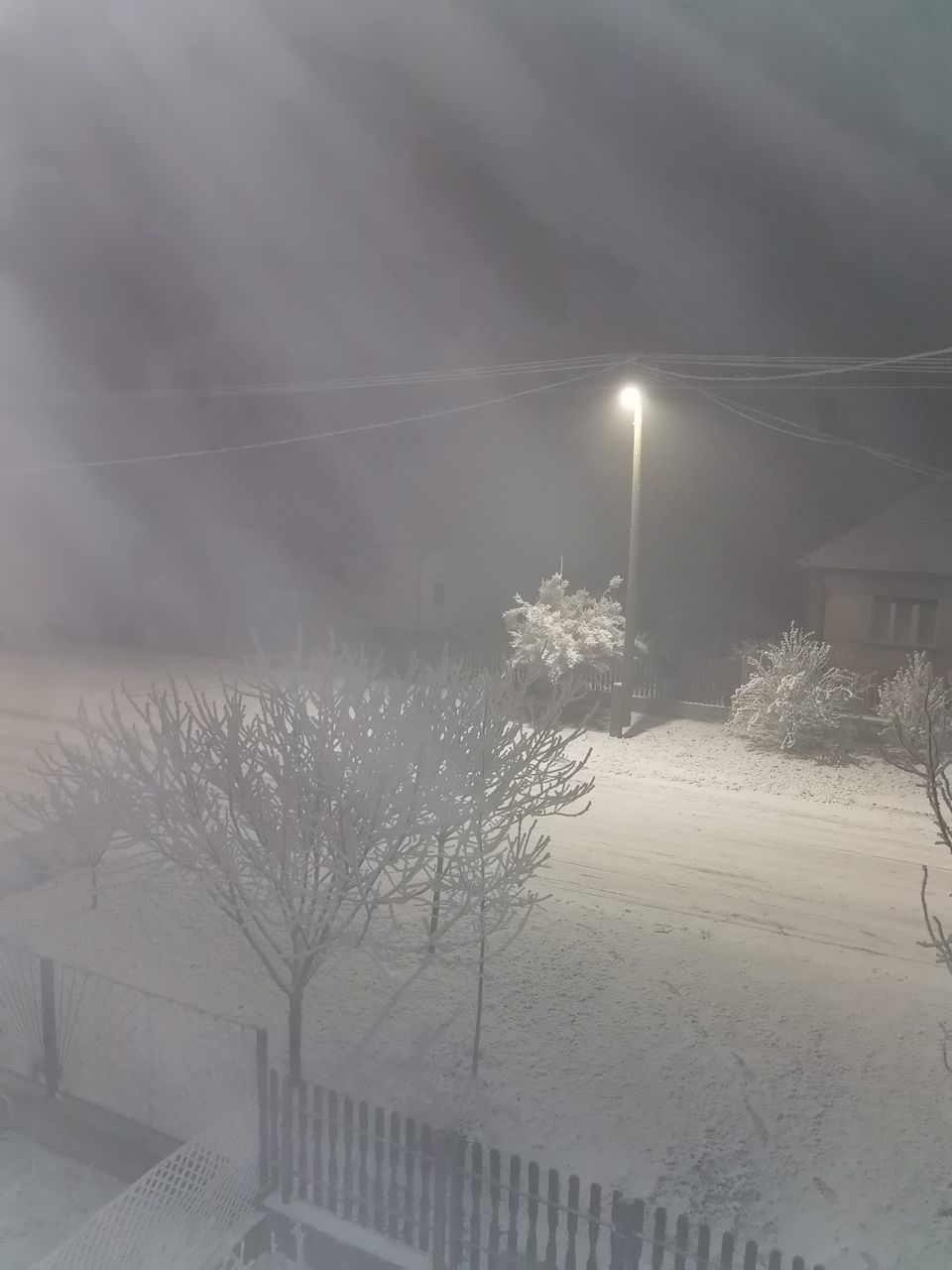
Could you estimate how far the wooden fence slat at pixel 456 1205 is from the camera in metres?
5.51

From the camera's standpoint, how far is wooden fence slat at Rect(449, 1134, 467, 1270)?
5.51 m

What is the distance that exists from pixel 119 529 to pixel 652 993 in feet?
113

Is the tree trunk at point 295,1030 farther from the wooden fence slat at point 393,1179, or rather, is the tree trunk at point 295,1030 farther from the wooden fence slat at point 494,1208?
the wooden fence slat at point 494,1208

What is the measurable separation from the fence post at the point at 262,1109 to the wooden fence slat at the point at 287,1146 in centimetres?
12

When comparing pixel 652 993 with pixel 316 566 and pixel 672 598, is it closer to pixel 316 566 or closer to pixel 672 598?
pixel 316 566

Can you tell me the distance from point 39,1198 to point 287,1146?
1865 mm

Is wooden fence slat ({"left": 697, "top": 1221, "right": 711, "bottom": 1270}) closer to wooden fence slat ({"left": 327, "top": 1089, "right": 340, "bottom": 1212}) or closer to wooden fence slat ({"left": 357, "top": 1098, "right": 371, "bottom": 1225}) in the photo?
wooden fence slat ({"left": 357, "top": 1098, "right": 371, "bottom": 1225})

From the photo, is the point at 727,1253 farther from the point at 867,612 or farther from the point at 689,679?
the point at 867,612


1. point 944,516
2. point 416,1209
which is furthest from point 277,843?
point 944,516

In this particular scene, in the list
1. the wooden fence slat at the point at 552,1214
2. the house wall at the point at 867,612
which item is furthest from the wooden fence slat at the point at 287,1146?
the house wall at the point at 867,612

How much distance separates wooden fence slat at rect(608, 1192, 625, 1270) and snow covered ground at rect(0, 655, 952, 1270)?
1.37m

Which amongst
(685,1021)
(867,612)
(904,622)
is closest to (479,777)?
(685,1021)

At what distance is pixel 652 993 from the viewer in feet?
29.3

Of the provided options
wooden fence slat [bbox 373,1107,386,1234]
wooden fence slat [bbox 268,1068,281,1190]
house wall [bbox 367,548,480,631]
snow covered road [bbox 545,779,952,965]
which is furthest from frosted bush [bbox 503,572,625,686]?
wooden fence slat [bbox 373,1107,386,1234]
